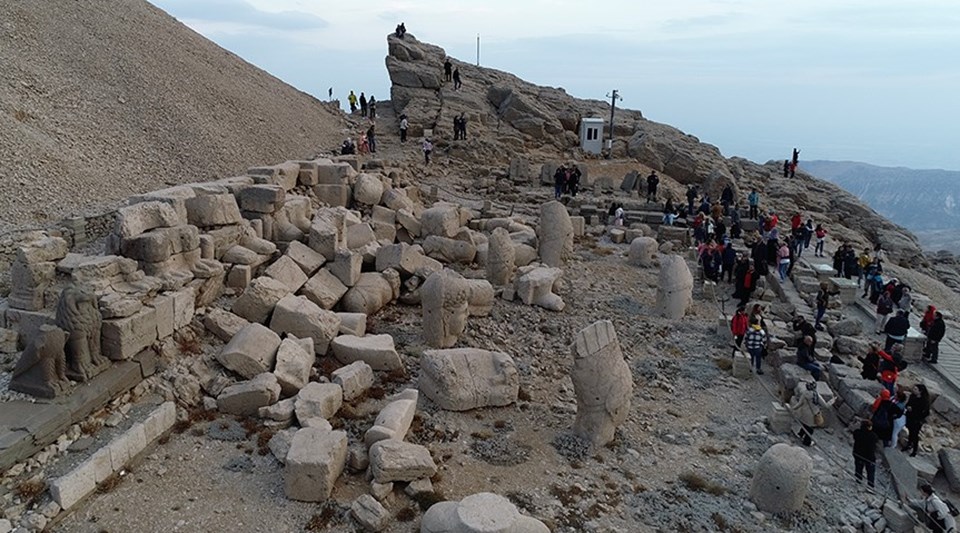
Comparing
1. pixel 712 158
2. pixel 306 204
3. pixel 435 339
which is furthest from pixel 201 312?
pixel 712 158

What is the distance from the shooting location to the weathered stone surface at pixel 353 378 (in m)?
10.4

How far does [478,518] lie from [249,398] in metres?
4.22

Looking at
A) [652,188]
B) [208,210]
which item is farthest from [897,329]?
[652,188]

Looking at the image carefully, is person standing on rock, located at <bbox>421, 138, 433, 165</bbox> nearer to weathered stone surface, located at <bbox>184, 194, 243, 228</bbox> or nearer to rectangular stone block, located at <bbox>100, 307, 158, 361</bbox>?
weathered stone surface, located at <bbox>184, 194, 243, 228</bbox>

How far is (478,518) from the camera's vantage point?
6.94 metres

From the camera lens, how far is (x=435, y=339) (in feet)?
40.5

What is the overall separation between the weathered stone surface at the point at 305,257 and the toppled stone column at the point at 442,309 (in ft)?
7.95

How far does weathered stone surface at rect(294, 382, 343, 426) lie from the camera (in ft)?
31.3

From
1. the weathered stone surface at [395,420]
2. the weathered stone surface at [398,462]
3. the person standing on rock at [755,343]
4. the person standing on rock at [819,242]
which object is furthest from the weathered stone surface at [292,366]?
the person standing on rock at [819,242]

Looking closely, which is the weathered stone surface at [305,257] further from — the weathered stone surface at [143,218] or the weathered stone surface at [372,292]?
the weathered stone surface at [143,218]

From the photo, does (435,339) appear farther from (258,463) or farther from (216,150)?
(216,150)

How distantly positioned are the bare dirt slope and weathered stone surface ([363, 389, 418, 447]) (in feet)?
27.6

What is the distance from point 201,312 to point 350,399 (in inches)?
116

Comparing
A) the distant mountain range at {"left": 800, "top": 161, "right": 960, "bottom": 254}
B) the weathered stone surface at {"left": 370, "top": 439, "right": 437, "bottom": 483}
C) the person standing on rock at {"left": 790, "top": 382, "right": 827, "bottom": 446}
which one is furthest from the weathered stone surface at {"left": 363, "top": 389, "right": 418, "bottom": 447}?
the distant mountain range at {"left": 800, "top": 161, "right": 960, "bottom": 254}
